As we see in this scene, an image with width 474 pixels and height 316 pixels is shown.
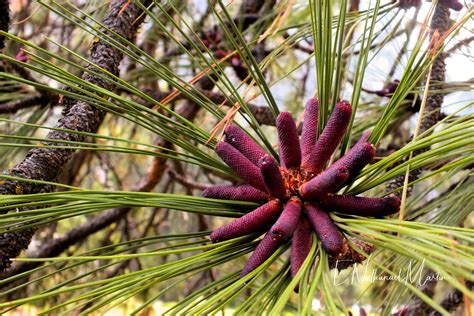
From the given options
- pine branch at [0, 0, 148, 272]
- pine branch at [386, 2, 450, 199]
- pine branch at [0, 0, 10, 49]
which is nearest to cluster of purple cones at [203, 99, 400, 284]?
pine branch at [0, 0, 148, 272]

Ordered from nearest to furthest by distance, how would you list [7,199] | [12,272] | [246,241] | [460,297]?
[7,199] < [246,241] < [460,297] < [12,272]

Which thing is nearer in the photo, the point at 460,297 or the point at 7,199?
the point at 7,199

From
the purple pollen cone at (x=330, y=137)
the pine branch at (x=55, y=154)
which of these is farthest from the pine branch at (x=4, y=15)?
the purple pollen cone at (x=330, y=137)

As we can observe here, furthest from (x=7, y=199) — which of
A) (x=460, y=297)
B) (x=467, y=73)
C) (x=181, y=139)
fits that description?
(x=460, y=297)

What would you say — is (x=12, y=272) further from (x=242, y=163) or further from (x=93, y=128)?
(x=242, y=163)

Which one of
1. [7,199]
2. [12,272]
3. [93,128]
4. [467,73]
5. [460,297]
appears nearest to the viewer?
[7,199]

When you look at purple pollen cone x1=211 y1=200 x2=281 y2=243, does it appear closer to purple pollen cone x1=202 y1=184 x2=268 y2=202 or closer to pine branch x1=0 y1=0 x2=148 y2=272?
purple pollen cone x1=202 y1=184 x2=268 y2=202

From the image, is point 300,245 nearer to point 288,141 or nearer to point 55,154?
point 288,141
